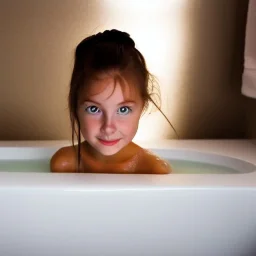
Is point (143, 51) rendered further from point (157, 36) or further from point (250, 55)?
point (250, 55)

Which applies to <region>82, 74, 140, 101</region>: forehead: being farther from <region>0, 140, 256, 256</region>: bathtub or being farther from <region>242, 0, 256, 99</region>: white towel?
<region>242, 0, 256, 99</region>: white towel

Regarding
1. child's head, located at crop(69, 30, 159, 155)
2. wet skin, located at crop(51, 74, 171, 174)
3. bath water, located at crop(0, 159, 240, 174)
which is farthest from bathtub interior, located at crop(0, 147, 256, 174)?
child's head, located at crop(69, 30, 159, 155)

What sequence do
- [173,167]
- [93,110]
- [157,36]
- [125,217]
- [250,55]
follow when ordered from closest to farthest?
[125,217], [93,110], [173,167], [250,55], [157,36]

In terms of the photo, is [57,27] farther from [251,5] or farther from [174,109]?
[251,5]

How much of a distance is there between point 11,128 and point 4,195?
0.60 metres

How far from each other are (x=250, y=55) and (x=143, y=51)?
0.98ft

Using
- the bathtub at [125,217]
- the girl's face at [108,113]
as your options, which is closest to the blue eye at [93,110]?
the girl's face at [108,113]

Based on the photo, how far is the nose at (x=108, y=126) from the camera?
0.95 m

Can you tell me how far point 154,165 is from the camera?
104 cm

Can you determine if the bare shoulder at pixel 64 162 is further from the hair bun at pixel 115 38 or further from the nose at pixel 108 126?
the hair bun at pixel 115 38

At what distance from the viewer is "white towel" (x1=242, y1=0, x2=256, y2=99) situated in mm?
1283

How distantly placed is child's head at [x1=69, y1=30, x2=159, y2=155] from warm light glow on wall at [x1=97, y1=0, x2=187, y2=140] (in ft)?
1.34

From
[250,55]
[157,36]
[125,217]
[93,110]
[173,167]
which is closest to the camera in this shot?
[125,217]

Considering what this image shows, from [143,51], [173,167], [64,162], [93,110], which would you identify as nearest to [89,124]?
[93,110]
